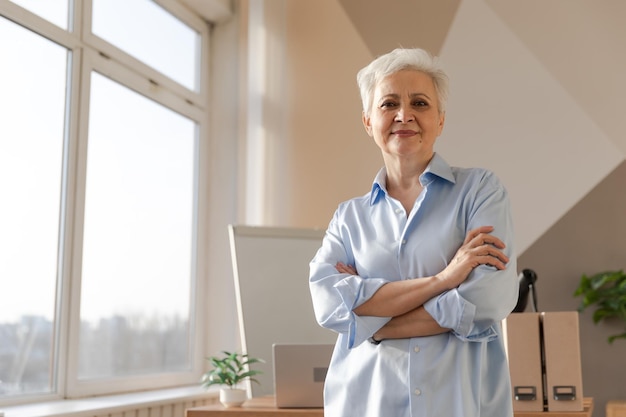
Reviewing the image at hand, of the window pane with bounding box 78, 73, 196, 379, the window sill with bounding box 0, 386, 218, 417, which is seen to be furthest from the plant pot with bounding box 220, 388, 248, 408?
the window pane with bounding box 78, 73, 196, 379

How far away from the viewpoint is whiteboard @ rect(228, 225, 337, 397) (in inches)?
140

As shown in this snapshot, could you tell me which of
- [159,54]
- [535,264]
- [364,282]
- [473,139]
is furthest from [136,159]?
[364,282]

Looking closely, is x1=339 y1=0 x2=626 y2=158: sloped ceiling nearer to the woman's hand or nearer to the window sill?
the window sill

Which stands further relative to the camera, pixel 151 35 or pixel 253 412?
pixel 151 35

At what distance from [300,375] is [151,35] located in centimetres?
249

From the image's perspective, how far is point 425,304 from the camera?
1.61 meters

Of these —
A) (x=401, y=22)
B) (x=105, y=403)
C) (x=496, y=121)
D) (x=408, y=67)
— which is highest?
(x=401, y=22)

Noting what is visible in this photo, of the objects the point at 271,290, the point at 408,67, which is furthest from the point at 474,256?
the point at 271,290

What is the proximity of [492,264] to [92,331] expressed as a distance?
2496 millimetres

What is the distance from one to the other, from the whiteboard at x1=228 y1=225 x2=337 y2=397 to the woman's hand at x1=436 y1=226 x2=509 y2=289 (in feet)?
6.51

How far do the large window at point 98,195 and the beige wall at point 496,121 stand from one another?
0.38 metres

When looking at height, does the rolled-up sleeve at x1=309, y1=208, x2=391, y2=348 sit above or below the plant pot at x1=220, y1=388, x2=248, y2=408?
above

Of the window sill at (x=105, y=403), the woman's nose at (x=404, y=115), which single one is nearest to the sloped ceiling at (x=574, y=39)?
the window sill at (x=105, y=403)

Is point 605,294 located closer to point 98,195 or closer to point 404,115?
point 98,195
